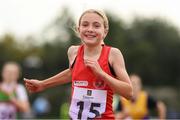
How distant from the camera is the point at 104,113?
566 centimetres

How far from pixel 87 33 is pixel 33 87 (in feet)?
2.58

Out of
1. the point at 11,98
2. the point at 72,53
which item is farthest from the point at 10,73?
the point at 72,53

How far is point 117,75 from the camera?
5.58m

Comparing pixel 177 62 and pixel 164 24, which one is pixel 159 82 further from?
pixel 164 24

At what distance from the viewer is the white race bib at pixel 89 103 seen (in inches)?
222

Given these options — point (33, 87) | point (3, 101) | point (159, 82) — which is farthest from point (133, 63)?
point (33, 87)

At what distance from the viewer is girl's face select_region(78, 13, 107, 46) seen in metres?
5.60

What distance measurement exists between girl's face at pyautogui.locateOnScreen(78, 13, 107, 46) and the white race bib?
0.42m

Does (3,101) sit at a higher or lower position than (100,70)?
lower

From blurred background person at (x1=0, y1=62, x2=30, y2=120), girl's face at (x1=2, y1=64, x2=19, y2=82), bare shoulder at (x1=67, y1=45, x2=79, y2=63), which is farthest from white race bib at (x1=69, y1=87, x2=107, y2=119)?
girl's face at (x1=2, y1=64, x2=19, y2=82)

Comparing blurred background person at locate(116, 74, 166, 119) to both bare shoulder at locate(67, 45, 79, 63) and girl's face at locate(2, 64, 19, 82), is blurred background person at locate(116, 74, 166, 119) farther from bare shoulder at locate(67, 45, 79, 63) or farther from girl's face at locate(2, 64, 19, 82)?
bare shoulder at locate(67, 45, 79, 63)

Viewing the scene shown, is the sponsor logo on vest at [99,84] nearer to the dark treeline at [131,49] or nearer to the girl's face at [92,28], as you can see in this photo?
the girl's face at [92,28]

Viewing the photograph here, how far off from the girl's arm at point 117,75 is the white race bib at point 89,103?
185mm

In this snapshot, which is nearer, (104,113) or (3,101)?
(104,113)
